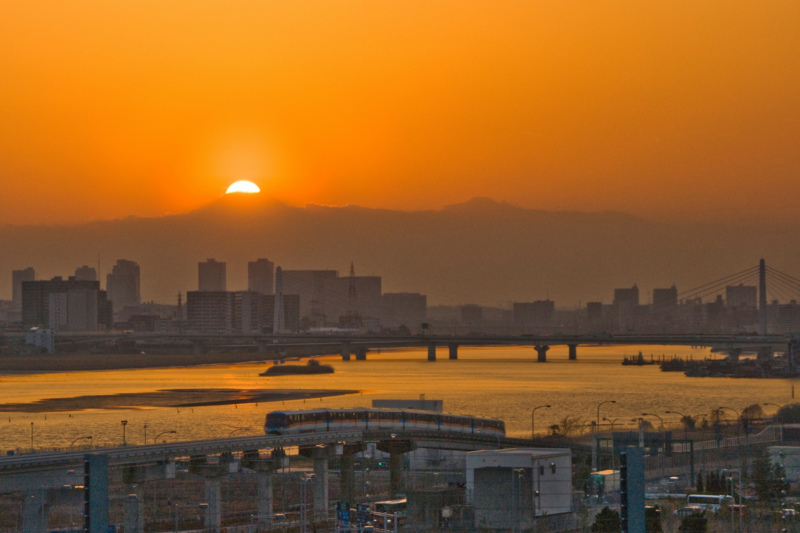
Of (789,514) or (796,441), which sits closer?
(789,514)

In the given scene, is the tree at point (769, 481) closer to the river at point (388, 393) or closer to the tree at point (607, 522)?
A: the tree at point (607, 522)

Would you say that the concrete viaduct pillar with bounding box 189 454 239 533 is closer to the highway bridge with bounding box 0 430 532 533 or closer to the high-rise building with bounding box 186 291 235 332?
the highway bridge with bounding box 0 430 532 533

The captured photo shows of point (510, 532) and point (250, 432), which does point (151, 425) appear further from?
point (510, 532)

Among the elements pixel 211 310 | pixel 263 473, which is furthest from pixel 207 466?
pixel 211 310

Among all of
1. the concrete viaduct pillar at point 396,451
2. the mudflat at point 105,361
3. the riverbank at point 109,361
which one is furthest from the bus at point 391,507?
the mudflat at point 105,361

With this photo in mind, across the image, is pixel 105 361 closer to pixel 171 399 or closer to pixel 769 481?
pixel 171 399

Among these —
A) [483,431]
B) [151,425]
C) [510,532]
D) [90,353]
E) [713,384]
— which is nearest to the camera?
[510,532]

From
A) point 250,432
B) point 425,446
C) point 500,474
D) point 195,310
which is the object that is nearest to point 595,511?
point 500,474
